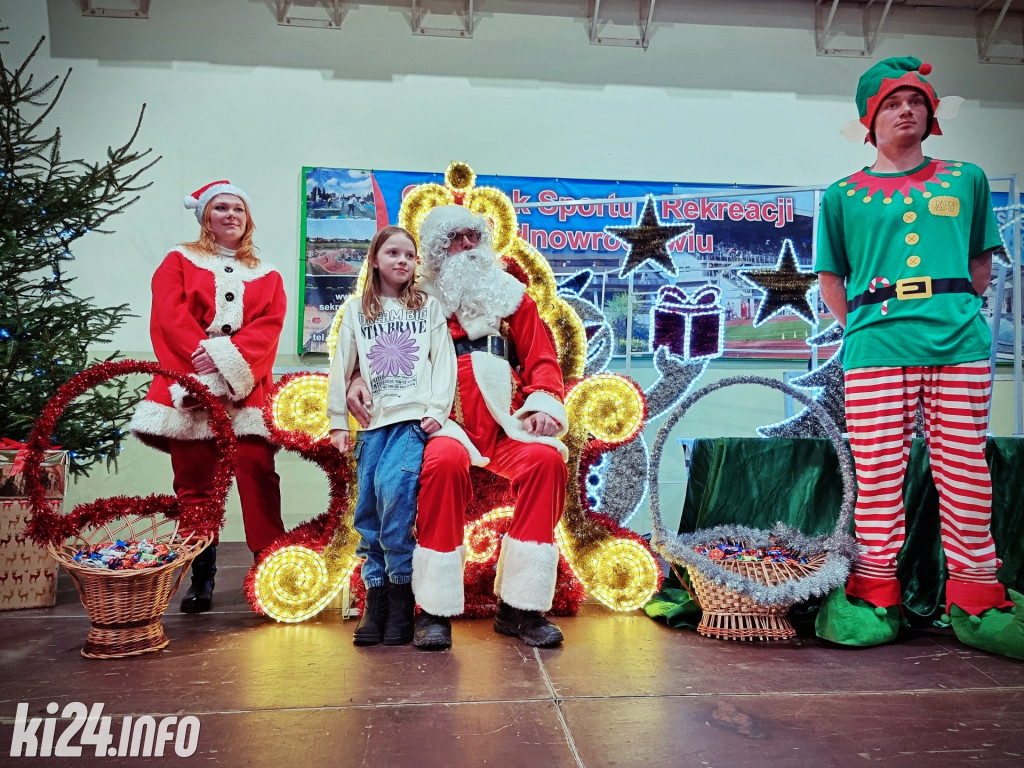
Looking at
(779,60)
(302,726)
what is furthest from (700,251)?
(302,726)

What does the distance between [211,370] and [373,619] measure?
46.0 inches

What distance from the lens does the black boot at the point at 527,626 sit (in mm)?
2375

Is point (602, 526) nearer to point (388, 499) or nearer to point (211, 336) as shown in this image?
point (388, 499)

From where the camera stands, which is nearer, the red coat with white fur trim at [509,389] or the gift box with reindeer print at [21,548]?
the red coat with white fur trim at [509,389]

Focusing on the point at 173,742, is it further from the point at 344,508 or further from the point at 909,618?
the point at 909,618

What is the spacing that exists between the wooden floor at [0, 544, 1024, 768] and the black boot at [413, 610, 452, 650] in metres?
0.04

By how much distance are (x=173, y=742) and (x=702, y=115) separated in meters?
5.47

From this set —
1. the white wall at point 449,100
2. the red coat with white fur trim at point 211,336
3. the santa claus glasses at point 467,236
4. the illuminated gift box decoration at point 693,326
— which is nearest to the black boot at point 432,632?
the red coat with white fur trim at point 211,336

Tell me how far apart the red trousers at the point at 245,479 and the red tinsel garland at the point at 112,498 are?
17 centimetres

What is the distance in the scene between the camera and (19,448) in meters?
3.10

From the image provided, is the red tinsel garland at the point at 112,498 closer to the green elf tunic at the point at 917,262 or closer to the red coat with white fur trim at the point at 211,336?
the red coat with white fur trim at the point at 211,336

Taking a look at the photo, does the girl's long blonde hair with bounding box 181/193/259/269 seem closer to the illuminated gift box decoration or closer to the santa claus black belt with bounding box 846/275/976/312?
the illuminated gift box decoration

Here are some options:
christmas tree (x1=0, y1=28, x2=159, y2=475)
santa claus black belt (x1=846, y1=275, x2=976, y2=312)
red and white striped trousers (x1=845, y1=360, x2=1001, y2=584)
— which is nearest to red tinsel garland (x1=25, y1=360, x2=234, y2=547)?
christmas tree (x1=0, y1=28, x2=159, y2=475)

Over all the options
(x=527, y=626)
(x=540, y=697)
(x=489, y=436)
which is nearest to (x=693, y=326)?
(x=489, y=436)
